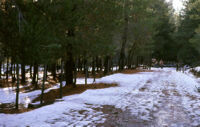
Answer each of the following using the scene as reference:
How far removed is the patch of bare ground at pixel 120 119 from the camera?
23.0 ft

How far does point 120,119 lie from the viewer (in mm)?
7648

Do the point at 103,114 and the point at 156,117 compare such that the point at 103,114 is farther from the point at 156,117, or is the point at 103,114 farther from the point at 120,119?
the point at 156,117

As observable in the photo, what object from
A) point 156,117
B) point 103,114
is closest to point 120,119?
point 103,114

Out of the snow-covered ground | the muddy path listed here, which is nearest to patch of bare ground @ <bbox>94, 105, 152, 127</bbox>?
the muddy path

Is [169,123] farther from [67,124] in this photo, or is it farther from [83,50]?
[83,50]

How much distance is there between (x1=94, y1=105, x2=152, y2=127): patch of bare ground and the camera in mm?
6999

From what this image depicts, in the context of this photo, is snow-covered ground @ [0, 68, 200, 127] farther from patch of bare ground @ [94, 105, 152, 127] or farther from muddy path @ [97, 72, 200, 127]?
patch of bare ground @ [94, 105, 152, 127]

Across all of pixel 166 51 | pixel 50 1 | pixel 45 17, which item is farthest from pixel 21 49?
pixel 166 51

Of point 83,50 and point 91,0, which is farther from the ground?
point 91,0

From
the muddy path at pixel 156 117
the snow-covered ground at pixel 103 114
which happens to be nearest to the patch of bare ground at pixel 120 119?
the muddy path at pixel 156 117

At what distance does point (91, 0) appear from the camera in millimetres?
16469

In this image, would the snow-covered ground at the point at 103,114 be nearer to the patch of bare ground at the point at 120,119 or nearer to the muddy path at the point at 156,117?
the muddy path at the point at 156,117

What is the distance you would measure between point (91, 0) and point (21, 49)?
26.5 ft

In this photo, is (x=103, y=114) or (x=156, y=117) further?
(x=103, y=114)
